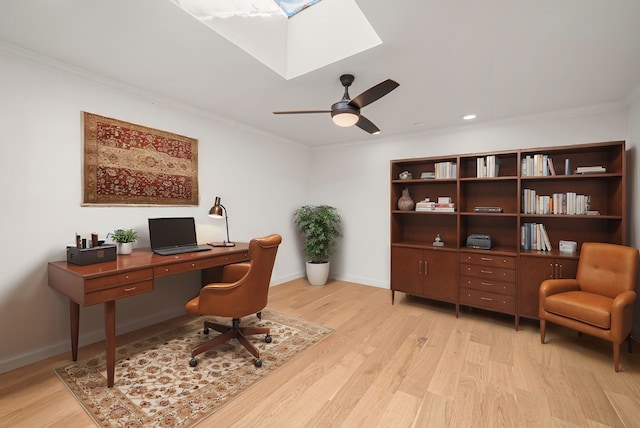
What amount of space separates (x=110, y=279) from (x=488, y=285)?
3589 mm

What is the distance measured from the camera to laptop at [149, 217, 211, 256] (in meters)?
2.77

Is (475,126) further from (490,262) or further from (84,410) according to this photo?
(84,410)

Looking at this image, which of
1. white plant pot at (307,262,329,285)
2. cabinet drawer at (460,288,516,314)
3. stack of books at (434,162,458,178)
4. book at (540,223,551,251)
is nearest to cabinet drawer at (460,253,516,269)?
cabinet drawer at (460,288,516,314)

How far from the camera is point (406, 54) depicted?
6.93 ft

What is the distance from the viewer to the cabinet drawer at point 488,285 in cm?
303

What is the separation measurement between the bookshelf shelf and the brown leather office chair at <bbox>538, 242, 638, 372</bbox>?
17cm

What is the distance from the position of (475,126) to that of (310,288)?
132 inches

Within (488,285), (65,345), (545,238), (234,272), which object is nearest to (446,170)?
(545,238)

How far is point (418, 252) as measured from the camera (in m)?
3.56

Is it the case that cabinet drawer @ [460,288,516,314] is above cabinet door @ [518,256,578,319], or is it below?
below

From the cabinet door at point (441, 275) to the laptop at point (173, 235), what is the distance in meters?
2.63

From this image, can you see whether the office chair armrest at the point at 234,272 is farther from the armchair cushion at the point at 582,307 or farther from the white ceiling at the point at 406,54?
the armchair cushion at the point at 582,307

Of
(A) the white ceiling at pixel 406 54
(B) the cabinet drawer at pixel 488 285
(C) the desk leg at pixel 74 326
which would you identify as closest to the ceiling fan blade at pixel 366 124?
(A) the white ceiling at pixel 406 54

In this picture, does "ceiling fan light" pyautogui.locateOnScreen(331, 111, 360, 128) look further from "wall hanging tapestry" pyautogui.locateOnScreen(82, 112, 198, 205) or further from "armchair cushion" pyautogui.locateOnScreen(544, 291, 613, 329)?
"armchair cushion" pyautogui.locateOnScreen(544, 291, 613, 329)
